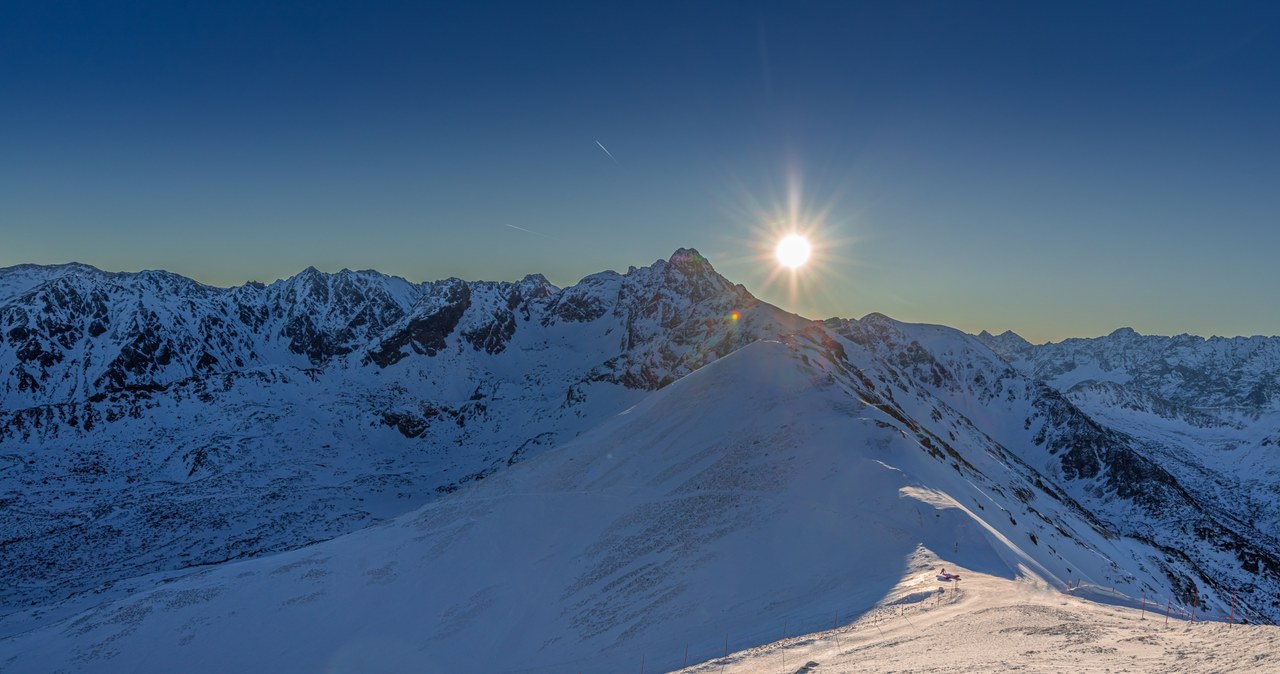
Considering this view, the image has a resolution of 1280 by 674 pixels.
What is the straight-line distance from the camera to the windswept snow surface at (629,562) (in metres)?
44.1

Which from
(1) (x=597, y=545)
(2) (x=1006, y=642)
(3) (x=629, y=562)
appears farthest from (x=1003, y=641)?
(1) (x=597, y=545)

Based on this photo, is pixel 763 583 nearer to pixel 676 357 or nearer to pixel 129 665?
pixel 129 665

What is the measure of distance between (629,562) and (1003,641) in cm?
3289

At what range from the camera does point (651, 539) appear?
57.0m

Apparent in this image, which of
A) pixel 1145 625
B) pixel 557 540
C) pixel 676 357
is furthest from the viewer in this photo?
pixel 676 357

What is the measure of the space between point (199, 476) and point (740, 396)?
423 feet

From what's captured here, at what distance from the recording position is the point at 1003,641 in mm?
26203

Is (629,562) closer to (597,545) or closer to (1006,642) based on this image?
(597,545)

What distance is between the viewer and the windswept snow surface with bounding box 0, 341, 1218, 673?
44.1 metres

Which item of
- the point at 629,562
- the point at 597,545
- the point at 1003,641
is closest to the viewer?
the point at 1003,641

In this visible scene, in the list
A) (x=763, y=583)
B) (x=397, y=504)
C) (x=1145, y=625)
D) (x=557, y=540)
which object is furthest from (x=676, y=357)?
(x=1145, y=625)

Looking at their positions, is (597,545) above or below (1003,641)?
below

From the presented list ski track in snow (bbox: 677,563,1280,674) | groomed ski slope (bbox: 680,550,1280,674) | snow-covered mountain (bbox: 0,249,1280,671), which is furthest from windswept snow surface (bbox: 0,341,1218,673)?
ski track in snow (bbox: 677,563,1280,674)

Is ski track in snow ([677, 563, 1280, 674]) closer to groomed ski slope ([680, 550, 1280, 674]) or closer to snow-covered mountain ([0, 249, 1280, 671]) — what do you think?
groomed ski slope ([680, 550, 1280, 674])
